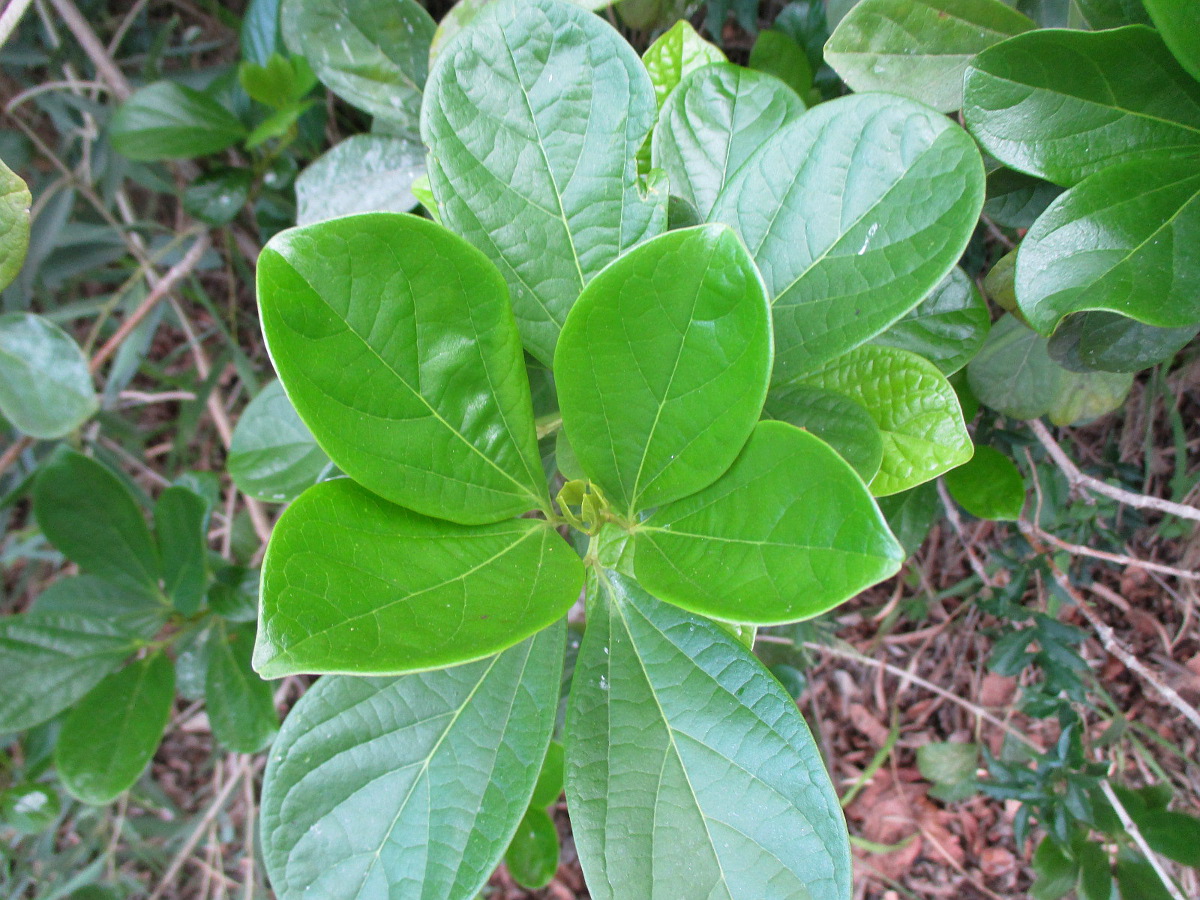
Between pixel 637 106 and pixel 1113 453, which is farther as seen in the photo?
A: pixel 1113 453

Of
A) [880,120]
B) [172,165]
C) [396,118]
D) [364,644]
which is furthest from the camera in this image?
[172,165]

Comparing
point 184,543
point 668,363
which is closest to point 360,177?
point 184,543

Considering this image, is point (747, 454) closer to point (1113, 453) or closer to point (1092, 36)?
point (1092, 36)

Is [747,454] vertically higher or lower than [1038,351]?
higher

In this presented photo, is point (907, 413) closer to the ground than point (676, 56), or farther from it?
closer to the ground

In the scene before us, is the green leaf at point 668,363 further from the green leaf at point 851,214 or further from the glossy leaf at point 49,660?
the glossy leaf at point 49,660

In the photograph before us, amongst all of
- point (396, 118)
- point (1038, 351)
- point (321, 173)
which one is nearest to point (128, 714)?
point (321, 173)

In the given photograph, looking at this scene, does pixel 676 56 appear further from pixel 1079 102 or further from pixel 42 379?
pixel 42 379
